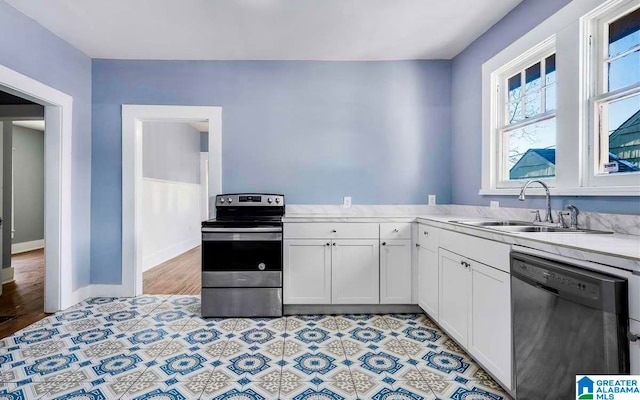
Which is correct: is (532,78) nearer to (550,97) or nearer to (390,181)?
(550,97)

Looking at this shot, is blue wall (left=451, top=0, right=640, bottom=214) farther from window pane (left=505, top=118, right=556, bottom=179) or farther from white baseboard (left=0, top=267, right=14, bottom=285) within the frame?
white baseboard (left=0, top=267, right=14, bottom=285)

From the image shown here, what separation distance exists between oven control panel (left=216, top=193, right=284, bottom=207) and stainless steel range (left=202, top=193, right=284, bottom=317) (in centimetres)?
42

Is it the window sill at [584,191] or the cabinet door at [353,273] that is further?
the cabinet door at [353,273]

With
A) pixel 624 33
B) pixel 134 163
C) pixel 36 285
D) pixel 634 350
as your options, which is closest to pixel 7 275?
pixel 36 285

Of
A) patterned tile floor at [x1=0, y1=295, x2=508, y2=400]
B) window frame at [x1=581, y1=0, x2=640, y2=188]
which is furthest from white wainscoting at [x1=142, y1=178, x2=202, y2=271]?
window frame at [x1=581, y1=0, x2=640, y2=188]

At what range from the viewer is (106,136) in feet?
11.2

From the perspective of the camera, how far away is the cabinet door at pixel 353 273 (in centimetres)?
291

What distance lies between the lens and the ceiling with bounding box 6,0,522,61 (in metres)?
2.48

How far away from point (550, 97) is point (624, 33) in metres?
0.55

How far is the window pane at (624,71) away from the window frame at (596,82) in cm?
3

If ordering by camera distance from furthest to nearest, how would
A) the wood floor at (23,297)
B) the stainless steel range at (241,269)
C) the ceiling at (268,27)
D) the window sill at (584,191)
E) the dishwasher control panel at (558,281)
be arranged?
the stainless steel range at (241,269) < the wood floor at (23,297) < the ceiling at (268,27) < the window sill at (584,191) < the dishwasher control panel at (558,281)

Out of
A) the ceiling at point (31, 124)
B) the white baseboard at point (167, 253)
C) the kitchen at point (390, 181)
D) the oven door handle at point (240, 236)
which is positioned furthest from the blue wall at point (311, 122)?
the ceiling at point (31, 124)

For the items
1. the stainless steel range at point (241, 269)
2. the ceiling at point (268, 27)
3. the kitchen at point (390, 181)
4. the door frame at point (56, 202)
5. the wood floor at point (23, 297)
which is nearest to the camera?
the kitchen at point (390, 181)

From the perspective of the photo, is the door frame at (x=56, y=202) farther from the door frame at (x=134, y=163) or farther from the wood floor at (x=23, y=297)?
the door frame at (x=134, y=163)
